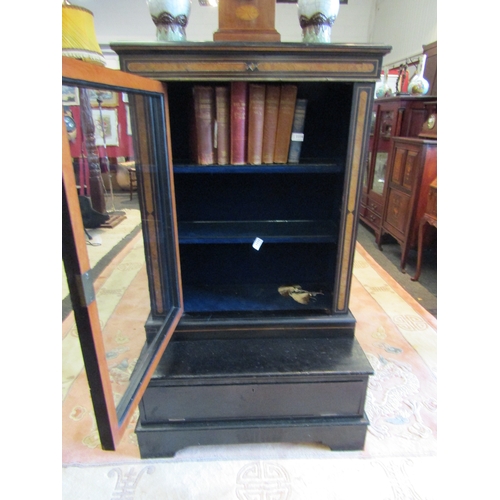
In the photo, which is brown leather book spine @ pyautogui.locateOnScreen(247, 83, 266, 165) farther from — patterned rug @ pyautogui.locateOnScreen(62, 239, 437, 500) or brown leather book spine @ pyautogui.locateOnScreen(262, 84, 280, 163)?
patterned rug @ pyautogui.locateOnScreen(62, 239, 437, 500)

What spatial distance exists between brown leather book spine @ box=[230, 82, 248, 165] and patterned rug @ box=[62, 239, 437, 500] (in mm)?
434

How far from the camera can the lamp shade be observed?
2.86 feet

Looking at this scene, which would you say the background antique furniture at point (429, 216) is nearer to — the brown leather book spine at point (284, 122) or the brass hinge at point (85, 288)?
the brown leather book spine at point (284, 122)

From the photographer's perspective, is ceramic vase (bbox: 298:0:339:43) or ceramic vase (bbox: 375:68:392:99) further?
ceramic vase (bbox: 375:68:392:99)

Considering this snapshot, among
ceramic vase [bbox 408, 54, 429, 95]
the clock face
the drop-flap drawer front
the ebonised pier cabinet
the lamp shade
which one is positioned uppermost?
ceramic vase [bbox 408, 54, 429, 95]

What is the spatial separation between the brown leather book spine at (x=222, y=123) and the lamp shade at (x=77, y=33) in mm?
367

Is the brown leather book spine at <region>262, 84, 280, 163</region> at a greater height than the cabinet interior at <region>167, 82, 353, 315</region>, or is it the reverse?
the brown leather book spine at <region>262, 84, 280, 163</region>

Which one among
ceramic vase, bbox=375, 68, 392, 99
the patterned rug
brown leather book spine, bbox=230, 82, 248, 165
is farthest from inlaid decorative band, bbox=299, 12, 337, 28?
ceramic vase, bbox=375, 68, 392, 99

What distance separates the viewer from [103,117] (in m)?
0.78

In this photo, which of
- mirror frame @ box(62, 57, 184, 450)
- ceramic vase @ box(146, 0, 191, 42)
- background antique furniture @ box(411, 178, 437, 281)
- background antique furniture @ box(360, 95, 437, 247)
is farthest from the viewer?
background antique furniture @ box(360, 95, 437, 247)

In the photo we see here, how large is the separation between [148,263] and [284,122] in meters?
0.66

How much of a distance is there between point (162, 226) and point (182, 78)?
0.46 m

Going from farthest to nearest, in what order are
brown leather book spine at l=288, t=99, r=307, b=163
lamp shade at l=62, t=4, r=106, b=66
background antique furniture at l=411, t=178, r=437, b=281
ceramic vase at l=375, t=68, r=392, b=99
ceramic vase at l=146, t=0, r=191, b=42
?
ceramic vase at l=375, t=68, r=392, b=99 → background antique furniture at l=411, t=178, r=437, b=281 → brown leather book spine at l=288, t=99, r=307, b=163 → ceramic vase at l=146, t=0, r=191, b=42 → lamp shade at l=62, t=4, r=106, b=66

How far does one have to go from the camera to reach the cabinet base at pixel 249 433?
3.85ft
